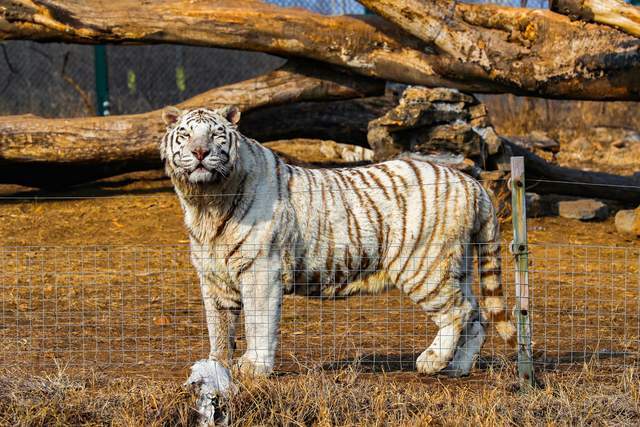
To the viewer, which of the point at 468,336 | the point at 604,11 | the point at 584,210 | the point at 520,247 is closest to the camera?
the point at 520,247

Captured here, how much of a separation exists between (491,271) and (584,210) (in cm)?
462

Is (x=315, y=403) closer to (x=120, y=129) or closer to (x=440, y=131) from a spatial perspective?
(x=440, y=131)

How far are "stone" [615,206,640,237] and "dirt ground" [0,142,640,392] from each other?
0.34 ft

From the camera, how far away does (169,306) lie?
25.7 ft

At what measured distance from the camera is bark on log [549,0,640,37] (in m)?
7.64

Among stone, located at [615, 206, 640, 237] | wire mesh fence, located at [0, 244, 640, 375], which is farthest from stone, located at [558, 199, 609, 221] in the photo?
wire mesh fence, located at [0, 244, 640, 375]

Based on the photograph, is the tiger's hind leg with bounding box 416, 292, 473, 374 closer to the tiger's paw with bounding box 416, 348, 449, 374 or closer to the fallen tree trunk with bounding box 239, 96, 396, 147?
the tiger's paw with bounding box 416, 348, 449, 374

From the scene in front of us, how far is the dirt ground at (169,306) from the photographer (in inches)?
242

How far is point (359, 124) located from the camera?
10.6 metres

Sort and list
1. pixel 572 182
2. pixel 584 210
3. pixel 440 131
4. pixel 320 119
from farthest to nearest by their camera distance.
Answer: pixel 320 119
pixel 572 182
pixel 584 210
pixel 440 131

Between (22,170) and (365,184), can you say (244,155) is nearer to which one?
(365,184)

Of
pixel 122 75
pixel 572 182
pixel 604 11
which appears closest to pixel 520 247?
pixel 604 11

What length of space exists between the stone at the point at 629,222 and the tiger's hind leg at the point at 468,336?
4.28 metres

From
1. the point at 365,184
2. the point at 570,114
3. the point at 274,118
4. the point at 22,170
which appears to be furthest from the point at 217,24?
the point at 570,114
